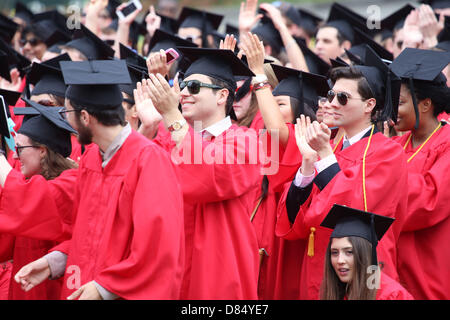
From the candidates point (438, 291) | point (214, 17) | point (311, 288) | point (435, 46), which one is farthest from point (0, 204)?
point (214, 17)

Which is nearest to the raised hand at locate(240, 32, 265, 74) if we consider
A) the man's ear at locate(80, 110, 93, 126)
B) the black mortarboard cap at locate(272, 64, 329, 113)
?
the black mortarboard cap at locate(272, 64, 329, 113)

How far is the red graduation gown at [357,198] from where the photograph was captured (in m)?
4.63

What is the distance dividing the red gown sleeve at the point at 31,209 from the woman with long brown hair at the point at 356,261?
1.84 meters

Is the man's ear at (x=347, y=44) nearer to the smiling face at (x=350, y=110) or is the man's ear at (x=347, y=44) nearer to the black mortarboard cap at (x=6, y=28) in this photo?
the smiling face at (x=350, y=110)

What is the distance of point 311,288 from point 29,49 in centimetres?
641

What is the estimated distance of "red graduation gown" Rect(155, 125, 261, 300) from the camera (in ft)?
13.4

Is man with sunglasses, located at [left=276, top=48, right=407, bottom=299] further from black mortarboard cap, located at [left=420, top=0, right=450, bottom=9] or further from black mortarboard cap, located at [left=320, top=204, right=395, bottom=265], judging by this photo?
black mortarboard cap, located at [left=420, top=0, right=450, bottom=9]

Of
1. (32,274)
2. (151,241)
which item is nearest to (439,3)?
(151,241)

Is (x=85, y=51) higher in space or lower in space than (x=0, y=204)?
higher

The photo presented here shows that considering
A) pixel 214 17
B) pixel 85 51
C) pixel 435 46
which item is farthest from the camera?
pixel 214 17

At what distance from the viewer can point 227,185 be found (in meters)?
4.12
